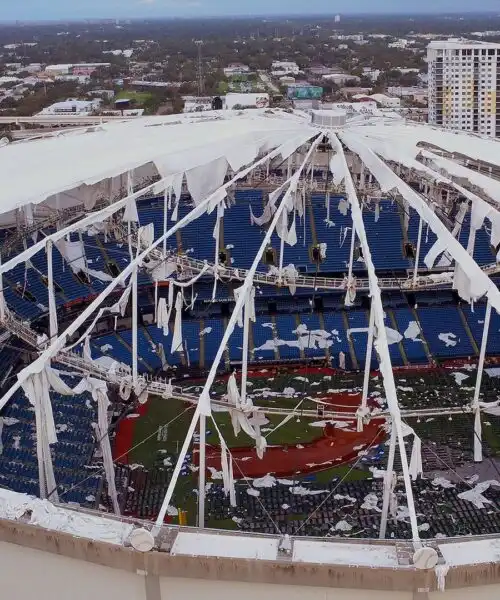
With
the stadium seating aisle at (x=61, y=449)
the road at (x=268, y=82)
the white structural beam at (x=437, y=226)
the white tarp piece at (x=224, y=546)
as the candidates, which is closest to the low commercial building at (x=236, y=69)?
the road at (x=268, y=82)

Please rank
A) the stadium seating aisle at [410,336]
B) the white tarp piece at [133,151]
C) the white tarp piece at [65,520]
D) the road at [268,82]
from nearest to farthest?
the white tarp piece at [65,520]
the white tarp piece at [133,151]
the stadium seating aisle at [410,336]
the road at [268,82]

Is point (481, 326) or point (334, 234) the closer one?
point (481, 326)

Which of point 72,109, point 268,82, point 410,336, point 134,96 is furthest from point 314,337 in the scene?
point 268,82

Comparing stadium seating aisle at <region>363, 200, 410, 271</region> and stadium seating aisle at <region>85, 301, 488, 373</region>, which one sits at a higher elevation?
stadium seating aisle at <region>363, 200, 410, 271</region>

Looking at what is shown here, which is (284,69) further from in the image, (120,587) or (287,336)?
(120,587)

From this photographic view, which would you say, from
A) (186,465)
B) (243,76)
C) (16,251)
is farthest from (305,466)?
(243,76)

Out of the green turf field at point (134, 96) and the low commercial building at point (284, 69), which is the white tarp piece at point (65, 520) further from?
the low commercial building at point (284, 69)

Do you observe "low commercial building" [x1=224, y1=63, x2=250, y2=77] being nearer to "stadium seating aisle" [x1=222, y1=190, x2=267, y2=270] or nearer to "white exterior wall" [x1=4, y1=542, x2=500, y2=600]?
"stadium seating aisle" [x1=222, y1=190, x2=267, y2=270]

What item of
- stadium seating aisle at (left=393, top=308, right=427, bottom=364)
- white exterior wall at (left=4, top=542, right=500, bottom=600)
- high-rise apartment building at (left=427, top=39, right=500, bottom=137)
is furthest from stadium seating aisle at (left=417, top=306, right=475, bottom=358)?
high-rise apartment building at (left=427, top=39, right=500, bottom=137)

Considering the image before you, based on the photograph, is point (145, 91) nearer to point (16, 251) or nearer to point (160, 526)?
point (16, 251)
